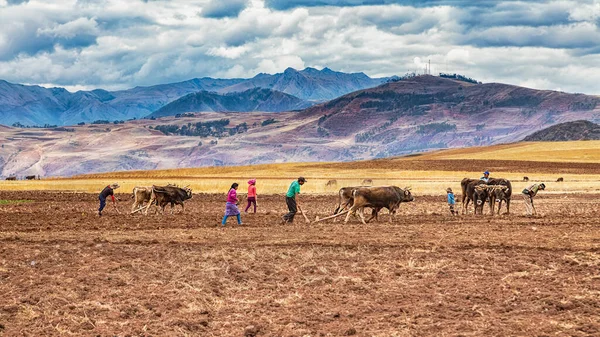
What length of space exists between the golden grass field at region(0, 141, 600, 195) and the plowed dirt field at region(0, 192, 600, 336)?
Result: 24.6 metres

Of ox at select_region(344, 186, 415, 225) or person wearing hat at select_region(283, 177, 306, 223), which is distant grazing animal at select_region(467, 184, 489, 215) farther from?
person wearing hat at select_region(283, 177, 306, 223)

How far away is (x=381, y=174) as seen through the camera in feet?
324

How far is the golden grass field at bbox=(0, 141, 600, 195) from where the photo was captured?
2712 inches

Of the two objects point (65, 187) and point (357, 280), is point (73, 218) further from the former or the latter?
point (65, 187)

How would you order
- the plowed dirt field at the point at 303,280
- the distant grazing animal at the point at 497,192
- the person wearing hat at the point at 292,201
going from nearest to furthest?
the plowed dirt field at the point at 303,280 < the person wearing hat at the point at 292,201 < the distant grazing animal at the point at 497,192

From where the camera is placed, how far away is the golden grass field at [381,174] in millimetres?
68875

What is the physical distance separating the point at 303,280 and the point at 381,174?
8164cm

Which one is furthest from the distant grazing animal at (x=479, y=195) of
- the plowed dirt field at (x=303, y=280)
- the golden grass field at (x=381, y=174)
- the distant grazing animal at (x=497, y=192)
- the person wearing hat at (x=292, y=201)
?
the golden grass field at (x=381, y=174)

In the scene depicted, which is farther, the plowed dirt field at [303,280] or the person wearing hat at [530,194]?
the person wearing hat at [530,194]

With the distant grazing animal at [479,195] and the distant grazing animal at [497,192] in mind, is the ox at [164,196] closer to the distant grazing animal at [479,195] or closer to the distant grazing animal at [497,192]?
the distant grazing animal at [479,195]

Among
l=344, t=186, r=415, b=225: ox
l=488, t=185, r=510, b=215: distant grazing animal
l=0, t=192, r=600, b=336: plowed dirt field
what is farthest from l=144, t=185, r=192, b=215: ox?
l=488, t=185, r=510, b=215: distant grazing animal

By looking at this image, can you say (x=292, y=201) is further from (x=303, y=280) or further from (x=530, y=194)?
(x=303, y=280)

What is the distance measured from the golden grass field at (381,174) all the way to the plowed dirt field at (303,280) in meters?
24.6

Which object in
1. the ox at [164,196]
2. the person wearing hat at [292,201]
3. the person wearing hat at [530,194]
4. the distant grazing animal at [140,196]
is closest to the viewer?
the person wearing hat at [292,201]
